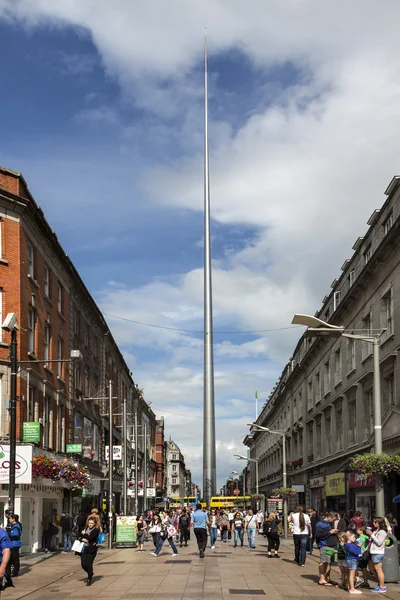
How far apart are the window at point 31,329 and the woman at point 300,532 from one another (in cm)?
1661

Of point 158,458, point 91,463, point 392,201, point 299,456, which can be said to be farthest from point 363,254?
point 158,458

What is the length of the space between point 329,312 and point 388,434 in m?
21.6

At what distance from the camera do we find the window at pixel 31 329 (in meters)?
38.4

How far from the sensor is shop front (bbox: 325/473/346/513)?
160 ft

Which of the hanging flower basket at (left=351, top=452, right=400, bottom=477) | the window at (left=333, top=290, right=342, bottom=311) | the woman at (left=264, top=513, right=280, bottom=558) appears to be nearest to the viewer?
the hanging flower basket at (left=351, top=452, right=400, bottom=477)

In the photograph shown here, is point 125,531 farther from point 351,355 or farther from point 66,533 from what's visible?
point 351,355

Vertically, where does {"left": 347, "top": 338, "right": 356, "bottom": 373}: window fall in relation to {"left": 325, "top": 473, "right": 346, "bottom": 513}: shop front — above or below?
above

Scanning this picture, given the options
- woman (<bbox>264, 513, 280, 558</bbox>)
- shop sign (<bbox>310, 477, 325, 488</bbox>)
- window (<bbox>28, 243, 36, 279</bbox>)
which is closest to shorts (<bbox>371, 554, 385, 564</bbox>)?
woman (<bbox>264, 513, 280, 558</bbox>)

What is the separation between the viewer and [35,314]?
39.8m

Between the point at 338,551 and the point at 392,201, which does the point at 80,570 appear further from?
the point at 392,201

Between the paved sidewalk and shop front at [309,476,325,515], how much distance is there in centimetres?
2609

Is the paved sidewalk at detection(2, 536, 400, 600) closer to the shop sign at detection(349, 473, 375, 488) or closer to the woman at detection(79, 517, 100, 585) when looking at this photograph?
the woman at detection(79, 517, 100, 585)

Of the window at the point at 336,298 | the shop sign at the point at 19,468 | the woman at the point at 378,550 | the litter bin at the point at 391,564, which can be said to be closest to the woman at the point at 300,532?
the litter bin at the point at 391,564

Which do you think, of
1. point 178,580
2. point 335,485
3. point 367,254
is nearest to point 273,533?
point 178,580
